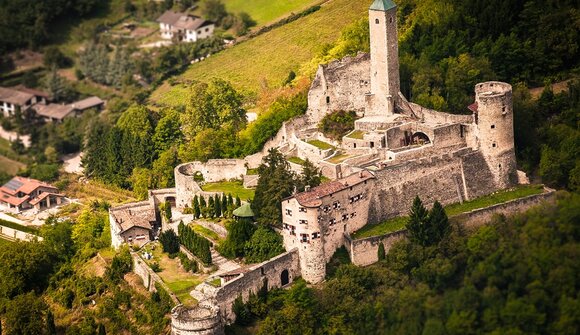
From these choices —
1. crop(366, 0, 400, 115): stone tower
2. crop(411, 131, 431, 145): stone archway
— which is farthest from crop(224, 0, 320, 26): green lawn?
crop(411, 131, 431, 145): stone archway

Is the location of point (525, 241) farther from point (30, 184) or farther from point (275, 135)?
point (30, 184)

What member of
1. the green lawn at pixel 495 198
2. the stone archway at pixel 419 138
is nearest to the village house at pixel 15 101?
the stone archway at pixel 419 138

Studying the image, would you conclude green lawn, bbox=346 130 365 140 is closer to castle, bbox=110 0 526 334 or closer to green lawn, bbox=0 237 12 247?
castle, bbox=110 0 526 334

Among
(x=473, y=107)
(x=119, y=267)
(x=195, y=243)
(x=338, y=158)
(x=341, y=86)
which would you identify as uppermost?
(x=341, y=86)

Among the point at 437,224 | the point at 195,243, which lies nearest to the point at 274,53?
the point at 195,243

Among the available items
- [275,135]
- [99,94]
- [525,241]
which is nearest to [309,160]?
[275,135]

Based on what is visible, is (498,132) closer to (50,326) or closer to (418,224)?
(418,224)

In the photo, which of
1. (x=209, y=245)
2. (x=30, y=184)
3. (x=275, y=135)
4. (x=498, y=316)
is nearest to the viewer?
(x=498, y=316)
